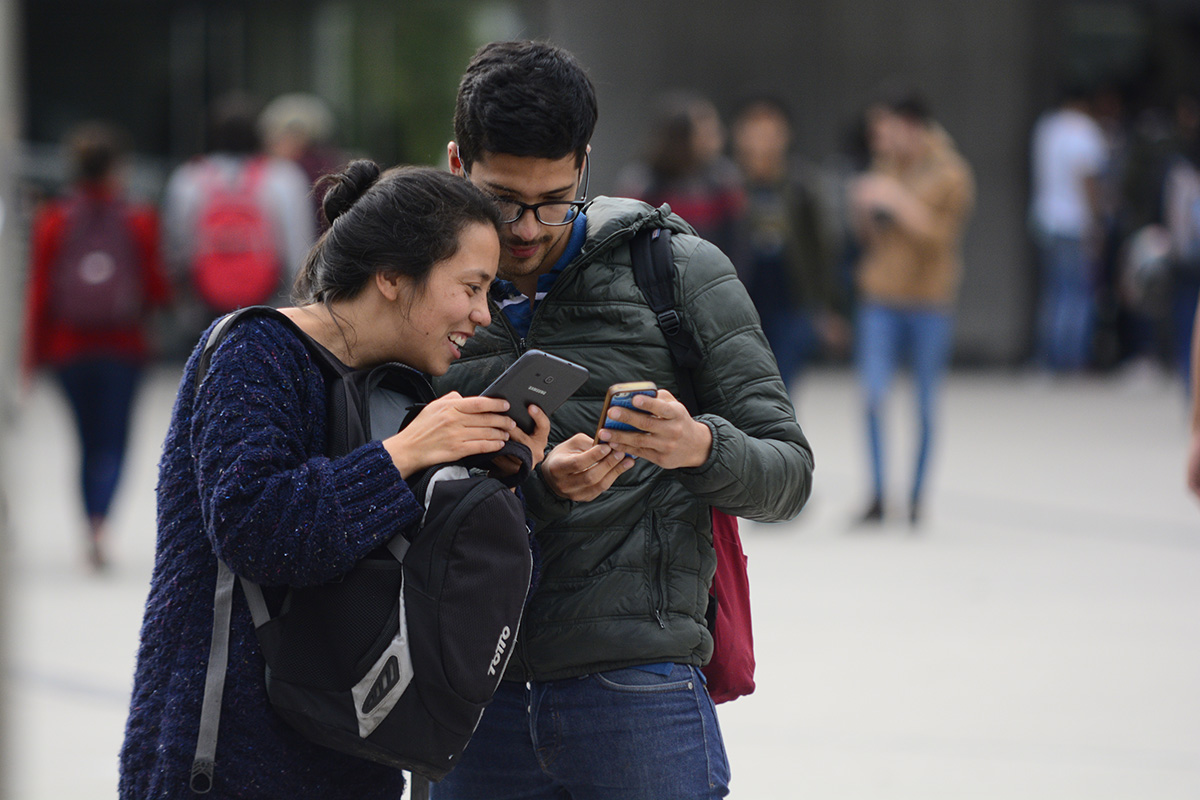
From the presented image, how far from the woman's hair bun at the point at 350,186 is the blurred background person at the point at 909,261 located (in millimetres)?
5866

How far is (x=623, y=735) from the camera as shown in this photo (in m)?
2.28

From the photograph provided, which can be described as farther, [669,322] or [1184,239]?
[1184,239]

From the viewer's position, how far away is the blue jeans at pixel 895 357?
25.9ft

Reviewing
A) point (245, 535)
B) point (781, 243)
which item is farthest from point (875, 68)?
point (245, 535)

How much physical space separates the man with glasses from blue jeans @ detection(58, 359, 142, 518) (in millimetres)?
5277

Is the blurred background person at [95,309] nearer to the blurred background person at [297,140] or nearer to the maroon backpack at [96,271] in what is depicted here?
the maroon backpack at [96,271]

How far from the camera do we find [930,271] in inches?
314

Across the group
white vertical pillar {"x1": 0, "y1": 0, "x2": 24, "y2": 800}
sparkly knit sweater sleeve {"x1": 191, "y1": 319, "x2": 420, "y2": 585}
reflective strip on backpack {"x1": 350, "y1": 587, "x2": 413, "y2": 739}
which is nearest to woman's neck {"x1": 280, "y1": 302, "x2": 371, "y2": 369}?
sparkly knit sweater sleeve {"x1": 191, "y1": 319, "x2": 420, "y2": 585}

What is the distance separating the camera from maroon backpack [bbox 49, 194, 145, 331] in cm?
715

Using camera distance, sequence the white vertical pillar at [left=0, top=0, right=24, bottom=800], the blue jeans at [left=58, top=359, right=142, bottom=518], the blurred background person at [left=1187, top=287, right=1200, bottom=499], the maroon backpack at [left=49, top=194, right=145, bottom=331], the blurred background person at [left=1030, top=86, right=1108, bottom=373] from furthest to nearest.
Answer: the blurred background person at [left=1030, top=86, right=1108, bottom=373]
the blue jeans at [left=58, top=359, right=142, bottom=518]
the maroon backpack at [left=49, top=194, right=145, bottom=331]
the blurred background person at [left=1187, top=287, right=1200, bottom=499]
the white vertical pillar at [left=0, top=0, right=24, bottom=800]

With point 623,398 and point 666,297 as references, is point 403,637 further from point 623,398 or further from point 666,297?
point 666,297

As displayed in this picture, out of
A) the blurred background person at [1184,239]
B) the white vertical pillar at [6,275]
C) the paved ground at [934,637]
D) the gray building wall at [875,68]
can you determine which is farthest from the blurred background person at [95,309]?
the gray building wall at [875,68]

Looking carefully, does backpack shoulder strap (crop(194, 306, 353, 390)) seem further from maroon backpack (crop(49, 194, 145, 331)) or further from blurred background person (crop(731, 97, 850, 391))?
blurred background person (crop(731, 97, 850, 391))

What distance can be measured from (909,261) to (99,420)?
13.8 feet
